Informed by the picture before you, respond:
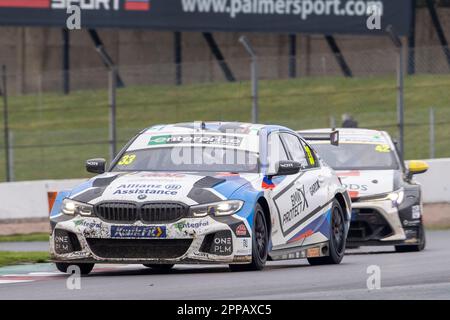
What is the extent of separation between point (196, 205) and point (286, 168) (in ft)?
4.40

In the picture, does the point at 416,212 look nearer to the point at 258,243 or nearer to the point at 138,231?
the point at 258,243

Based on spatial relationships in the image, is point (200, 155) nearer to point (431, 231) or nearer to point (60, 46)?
point (431, 231)

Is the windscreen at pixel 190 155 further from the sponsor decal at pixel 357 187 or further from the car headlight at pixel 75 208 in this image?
the sponsor decal at pixel 357 187

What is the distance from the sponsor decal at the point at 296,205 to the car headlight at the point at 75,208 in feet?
6.49

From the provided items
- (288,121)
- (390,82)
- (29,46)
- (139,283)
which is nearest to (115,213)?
(139,283)

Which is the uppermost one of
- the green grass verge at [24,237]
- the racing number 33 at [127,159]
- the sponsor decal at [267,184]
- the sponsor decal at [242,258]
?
the racing number 33 at [127,159]

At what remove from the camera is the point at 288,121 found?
32.3m

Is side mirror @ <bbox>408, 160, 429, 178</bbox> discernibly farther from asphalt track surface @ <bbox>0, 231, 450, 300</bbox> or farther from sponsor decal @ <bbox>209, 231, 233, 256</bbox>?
sponsor decal @ <bbox>209, 231, 233, 256</bbox>

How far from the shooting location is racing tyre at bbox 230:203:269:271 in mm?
12922

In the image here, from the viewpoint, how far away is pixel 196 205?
12.7 metres

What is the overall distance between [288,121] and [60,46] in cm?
837

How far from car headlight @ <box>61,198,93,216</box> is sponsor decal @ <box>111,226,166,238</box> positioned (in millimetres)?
293

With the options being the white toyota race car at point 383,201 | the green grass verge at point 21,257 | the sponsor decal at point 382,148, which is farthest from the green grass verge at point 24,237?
the sponsor decal at point 382,148

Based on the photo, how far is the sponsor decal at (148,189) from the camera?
41.8ft
